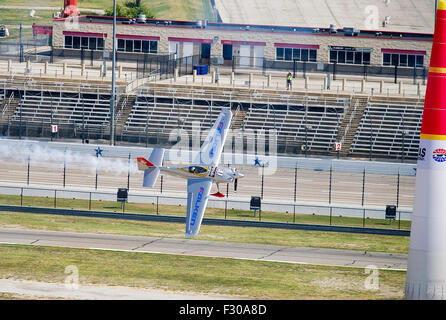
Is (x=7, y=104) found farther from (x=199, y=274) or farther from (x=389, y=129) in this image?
(x=199, y=274)

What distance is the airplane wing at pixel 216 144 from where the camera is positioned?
154ft

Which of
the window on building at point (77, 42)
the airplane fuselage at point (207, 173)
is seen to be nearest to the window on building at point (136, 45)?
the window on building at point (77, 42)

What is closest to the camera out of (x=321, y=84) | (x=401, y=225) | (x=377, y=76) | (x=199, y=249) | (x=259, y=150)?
(x=199, y=249)

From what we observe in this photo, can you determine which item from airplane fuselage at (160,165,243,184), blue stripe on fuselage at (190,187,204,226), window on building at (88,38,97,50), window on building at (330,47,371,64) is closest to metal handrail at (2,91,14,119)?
window on building at (88,38,97,50)

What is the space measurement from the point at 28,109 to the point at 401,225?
3964 cm

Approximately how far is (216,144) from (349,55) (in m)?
52.8

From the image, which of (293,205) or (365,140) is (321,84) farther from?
(293,205)

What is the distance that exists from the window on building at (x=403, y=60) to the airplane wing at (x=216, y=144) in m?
52.1

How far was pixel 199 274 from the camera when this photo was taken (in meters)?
41.1

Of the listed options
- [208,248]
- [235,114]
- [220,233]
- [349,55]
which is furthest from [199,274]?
[349,55]

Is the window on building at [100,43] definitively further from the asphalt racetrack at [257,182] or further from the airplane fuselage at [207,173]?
the airplane fuselage at [207,173]

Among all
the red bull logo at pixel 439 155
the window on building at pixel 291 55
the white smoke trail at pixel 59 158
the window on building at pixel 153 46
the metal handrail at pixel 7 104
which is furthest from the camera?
the window on building at pixel 153 46
